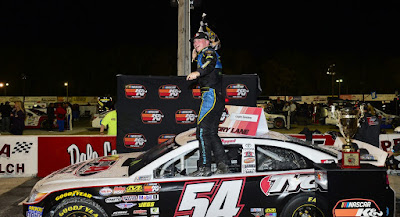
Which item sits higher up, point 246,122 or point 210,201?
point 246,122

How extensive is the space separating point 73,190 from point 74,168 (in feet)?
2.78

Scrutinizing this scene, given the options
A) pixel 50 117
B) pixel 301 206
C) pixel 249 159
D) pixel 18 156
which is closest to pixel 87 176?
pixel 249 159

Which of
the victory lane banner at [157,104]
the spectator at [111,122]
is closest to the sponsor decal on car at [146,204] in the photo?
the victory lane banner at [157,104]

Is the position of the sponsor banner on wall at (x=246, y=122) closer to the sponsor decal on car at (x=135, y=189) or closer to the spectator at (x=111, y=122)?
the sponsor decal on car at (x=135, y=189)

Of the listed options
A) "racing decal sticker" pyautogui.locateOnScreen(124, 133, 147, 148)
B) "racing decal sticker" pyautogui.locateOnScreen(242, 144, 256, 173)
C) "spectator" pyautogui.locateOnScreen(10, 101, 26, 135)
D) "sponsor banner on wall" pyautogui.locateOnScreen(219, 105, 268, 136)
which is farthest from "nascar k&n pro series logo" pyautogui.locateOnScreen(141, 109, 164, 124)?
"spectator" pyautogui.locateOnScreen(10, 101, 26, 135)

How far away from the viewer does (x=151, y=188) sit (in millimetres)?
3783

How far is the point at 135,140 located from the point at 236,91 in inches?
91.4

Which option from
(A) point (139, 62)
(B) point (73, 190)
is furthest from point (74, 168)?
(A) point (139, 62)

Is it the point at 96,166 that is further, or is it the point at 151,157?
the point at 96,166

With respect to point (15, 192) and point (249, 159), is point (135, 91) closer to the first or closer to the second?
point (15, 192)

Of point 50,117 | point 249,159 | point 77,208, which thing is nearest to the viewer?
point 77,208

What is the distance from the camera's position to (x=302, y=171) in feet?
12.7

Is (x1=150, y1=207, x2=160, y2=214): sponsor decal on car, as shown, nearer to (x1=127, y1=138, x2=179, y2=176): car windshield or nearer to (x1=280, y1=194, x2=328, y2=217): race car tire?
(x1=127, y1=138, x2=179, y2=176): car windshield

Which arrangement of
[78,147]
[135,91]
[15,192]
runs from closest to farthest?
1. [15,192]
2. [135,91]
3. [78,147]
